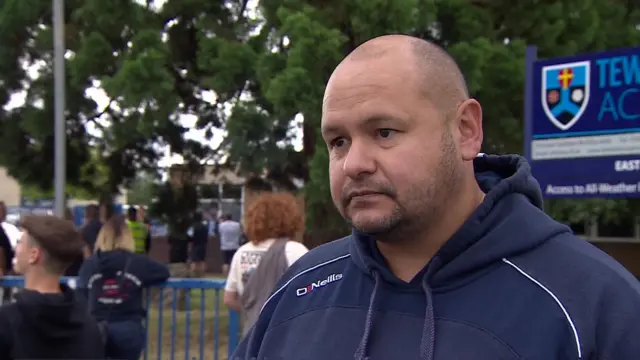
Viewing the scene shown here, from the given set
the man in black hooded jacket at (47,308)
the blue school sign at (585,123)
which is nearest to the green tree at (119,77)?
the blue school sign at (585,123)

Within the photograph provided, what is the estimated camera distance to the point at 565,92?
724 centimetres

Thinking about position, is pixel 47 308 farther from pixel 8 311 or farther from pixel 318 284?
pixel 318 284

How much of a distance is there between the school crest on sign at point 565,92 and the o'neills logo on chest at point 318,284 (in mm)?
5913

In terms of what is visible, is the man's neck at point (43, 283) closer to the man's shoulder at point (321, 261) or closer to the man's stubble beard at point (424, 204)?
the man's shoulder at point (321, 261)

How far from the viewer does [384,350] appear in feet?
5.04

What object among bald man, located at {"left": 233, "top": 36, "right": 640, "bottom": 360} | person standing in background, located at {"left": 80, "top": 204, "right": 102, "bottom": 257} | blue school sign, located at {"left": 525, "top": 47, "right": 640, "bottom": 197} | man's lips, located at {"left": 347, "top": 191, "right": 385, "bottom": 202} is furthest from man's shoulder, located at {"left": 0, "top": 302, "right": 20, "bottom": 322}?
person standing in background, located at {"left": 80, "top": 204, "right": 102, "bottom": 257}

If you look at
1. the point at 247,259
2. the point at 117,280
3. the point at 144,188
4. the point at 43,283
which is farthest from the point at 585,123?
the point at 144,188

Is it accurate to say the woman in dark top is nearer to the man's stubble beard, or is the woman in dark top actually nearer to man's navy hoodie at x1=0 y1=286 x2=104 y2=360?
man's navy hoodie at x1=0 y1=286 x2=104 y2=360

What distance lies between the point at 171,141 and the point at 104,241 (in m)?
4.06

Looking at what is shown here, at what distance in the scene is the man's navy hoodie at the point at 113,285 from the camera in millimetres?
5730

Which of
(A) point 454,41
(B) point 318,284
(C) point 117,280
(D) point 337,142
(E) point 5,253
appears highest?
(A) point 454,41

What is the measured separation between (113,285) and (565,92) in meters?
4.45

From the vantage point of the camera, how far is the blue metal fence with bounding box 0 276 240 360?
648 centimetres

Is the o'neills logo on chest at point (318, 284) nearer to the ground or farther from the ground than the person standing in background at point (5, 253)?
farther from the ground
